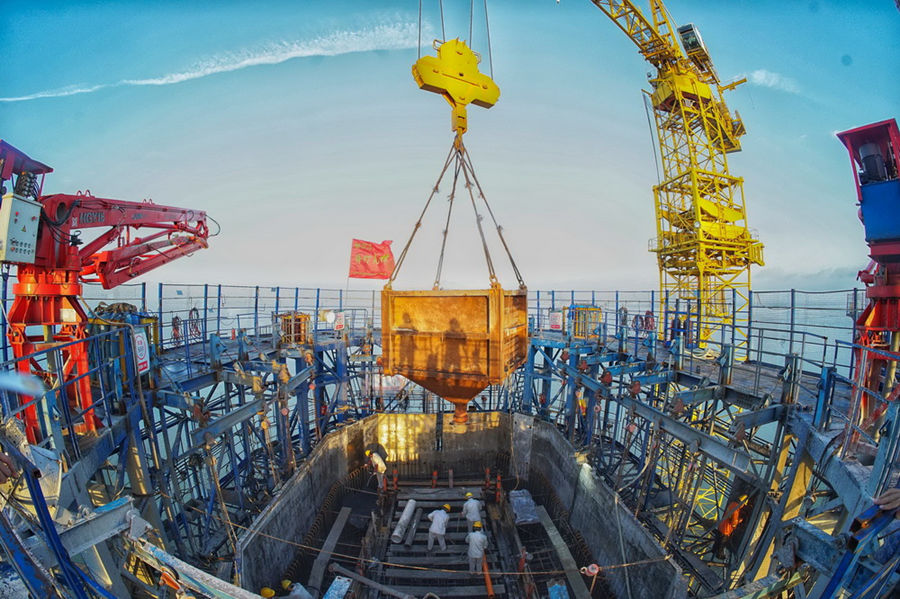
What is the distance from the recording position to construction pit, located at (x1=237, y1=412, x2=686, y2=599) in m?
8.16

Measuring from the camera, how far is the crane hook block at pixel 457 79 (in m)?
6.10

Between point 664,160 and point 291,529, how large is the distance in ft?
74.7

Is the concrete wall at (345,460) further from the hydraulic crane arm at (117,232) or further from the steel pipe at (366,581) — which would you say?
the hydraulic crane arm at (117,232)

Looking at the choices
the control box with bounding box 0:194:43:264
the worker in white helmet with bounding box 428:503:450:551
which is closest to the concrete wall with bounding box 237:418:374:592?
the worker in white helmet with bounding box 428:503:450:551

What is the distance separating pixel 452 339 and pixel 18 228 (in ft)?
24.3

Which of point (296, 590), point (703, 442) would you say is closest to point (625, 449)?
point (703, 442)

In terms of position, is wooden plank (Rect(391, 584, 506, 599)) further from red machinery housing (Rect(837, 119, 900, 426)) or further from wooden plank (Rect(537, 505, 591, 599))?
red machinery housing (Rect(837, 119, 900, 426))

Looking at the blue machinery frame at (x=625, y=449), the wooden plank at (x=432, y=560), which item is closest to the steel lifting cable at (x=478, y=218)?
the blue machinery frame at (x=625, y=449)

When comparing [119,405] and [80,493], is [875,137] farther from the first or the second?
[119,405]

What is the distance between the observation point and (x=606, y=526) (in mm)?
9078

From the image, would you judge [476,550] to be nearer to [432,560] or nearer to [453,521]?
[432,560]

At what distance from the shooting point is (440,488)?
13.1 metres

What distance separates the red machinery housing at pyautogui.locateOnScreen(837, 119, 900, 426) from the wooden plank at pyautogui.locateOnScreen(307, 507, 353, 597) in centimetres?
1181

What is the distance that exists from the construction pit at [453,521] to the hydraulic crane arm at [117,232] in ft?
23.9
